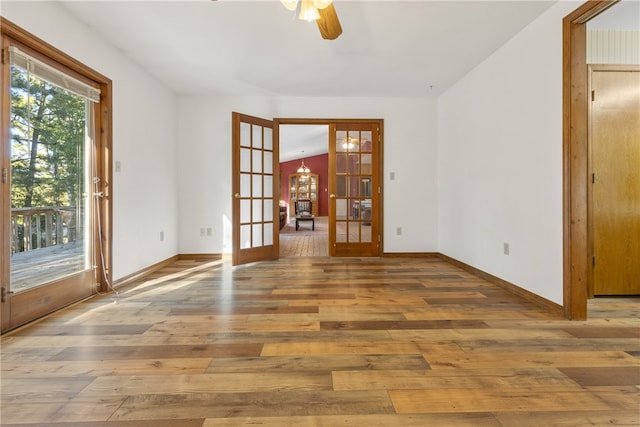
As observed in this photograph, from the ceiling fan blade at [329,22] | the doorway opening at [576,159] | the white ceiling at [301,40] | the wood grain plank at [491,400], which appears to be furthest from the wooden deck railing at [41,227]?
the doorway opening at [576,159]

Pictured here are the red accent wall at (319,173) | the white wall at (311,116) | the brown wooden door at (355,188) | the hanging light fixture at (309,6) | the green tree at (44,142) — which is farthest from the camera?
the red accent wall at (319,173)

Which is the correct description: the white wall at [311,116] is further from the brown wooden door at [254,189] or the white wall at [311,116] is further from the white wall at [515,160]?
the white wall at [515,160]

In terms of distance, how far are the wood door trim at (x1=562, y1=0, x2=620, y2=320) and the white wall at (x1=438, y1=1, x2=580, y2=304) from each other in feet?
0.35

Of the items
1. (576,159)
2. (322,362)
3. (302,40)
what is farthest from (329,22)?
(322,362)

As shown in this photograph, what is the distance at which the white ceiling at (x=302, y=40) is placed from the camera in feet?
7.74

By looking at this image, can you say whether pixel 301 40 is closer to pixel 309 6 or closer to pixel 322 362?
pixel 309 6

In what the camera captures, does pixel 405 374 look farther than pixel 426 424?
Yes

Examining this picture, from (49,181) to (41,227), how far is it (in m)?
0.37

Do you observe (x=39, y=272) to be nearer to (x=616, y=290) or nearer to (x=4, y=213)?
(x=4, y=213)

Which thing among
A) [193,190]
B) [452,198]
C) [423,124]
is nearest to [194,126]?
[193,190]

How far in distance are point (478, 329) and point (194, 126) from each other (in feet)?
14.1

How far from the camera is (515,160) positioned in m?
2.79

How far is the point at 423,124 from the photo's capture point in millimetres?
4551

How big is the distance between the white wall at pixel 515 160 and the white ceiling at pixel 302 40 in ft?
0.80
